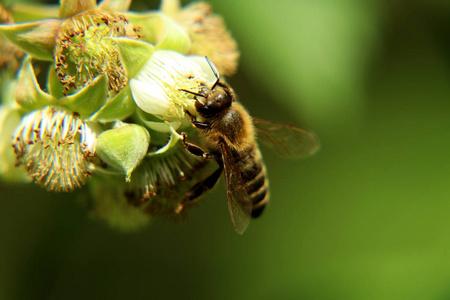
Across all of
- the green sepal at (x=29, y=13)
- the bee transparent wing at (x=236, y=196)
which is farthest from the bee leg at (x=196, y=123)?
the green sepal at (x=29, y=13)

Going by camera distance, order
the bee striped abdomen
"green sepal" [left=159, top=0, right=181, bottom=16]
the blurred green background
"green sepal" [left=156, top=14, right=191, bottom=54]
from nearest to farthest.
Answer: "green sepal" [left=156, top=14, right=191, bottom=54] → the bee striped abdomen → "green sepal" [left=159, top=0, right=181, bottom=16] → the blurred green background

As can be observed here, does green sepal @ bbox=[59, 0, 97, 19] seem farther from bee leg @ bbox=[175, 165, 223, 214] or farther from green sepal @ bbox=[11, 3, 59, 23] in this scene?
bee leg @ bbox=[175, 165, 223, 214]

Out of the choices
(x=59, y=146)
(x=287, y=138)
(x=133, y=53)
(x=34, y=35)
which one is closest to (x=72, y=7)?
(x=34, y=35)

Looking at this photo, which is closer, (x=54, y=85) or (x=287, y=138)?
(x=54, y=85)

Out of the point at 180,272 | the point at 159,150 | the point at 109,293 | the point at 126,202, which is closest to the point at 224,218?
the point at 180,272

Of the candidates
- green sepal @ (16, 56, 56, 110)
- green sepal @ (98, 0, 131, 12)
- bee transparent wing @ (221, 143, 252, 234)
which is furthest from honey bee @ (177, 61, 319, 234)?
green sepal @ (16, 56, 56, 110)

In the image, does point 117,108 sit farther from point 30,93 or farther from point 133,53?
point 30,93

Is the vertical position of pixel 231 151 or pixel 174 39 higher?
pixel 174 39
